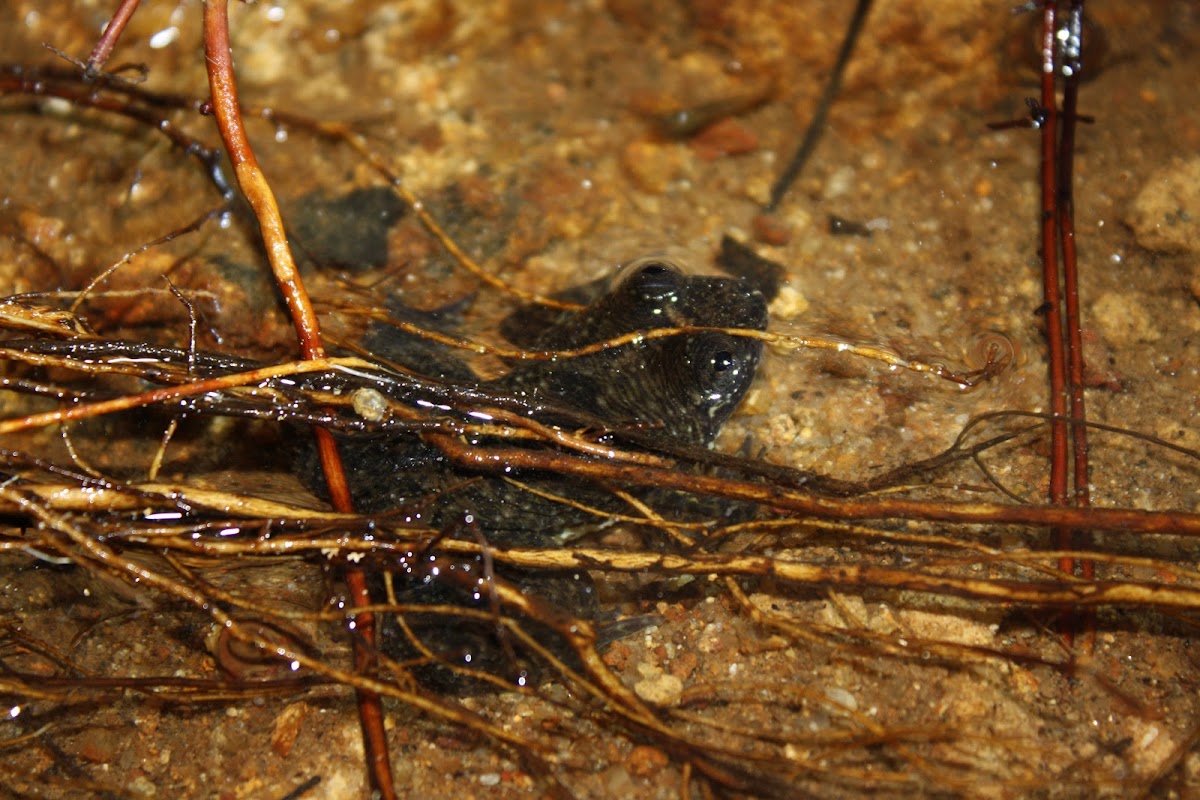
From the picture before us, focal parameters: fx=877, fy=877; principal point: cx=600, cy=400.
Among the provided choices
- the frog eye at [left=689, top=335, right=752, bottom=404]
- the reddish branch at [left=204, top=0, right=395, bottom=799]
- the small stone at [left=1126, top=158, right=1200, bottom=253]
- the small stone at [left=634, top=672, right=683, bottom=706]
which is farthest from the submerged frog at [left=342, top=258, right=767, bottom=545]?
the small stone at [left=1126, top=158, right=1200, bottom=253]

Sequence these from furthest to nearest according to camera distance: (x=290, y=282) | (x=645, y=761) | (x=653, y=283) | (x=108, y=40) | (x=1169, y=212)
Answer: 1. (x=1169, y=212)
2. (x=653, y=283)
3. (x=290, y=282)
4. (x=645, y=761)
5. (x=108, y=40)

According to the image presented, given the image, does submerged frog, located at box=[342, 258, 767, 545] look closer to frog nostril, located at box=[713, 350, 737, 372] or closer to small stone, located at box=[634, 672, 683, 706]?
frog nostril, located at box=[713, 350, 737, 372]

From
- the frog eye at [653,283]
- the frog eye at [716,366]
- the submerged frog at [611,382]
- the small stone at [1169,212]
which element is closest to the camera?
the submerged frog at [611,382]

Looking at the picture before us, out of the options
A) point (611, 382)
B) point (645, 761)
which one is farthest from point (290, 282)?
point (645, 761)

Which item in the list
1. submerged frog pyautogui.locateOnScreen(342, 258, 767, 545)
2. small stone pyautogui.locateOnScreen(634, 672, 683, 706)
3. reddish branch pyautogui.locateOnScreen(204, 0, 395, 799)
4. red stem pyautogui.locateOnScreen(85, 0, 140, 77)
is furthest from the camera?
submerged frog pyautogui.locateOnScreen(342, 258, 767, 545)

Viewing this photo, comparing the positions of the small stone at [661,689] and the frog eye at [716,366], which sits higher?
the frog eye at [716,366]

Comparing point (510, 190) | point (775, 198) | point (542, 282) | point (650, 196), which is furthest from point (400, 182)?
point (775, 198)

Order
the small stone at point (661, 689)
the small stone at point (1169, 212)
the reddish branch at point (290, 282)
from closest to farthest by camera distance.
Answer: the reddish branch at point (290, 282) → the small stone at point (661, 689) → the small stone at point (1169, 212)

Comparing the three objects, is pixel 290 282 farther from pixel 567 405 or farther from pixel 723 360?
pixel 723 360

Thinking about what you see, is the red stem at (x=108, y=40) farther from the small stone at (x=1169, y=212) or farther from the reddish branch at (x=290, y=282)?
the small stone at (x=1169, y=212)

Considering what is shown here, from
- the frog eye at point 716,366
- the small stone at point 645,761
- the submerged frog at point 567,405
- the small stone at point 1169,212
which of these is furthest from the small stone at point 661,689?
the small stone at point 1169,212
